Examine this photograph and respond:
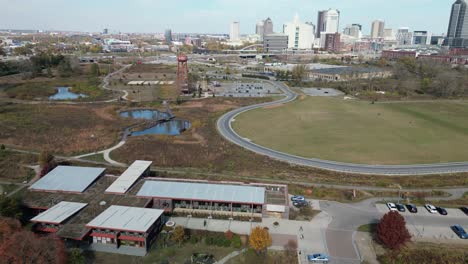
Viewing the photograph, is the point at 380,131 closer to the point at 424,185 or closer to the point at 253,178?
the point at 424,185

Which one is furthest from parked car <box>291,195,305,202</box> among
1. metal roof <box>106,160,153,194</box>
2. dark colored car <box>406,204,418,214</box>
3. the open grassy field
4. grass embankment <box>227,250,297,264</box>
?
metal roof <box>106,160,153,194</box>

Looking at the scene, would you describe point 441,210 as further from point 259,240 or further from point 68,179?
point 68,179

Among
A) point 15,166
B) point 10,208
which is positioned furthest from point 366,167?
point 15,166

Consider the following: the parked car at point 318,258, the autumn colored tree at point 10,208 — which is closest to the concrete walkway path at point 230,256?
the parked car at point 318,258

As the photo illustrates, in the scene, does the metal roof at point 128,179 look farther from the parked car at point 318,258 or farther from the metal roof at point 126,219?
the parked car at point 318,258

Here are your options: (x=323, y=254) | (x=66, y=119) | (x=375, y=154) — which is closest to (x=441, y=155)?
(x=375, y=154)

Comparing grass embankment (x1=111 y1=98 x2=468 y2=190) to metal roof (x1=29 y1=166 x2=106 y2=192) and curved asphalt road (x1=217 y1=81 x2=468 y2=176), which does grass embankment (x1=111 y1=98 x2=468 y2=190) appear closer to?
curved asphalt road (x1=217 y1=81 x2=468 y2=176)
